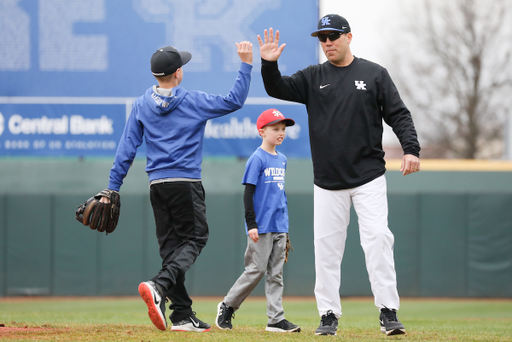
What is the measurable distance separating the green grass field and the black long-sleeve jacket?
1.10 m

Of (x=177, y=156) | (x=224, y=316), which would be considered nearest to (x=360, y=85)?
(x=177, y=156)

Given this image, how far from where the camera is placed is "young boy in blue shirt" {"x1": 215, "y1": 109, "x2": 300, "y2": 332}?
4.37 metres

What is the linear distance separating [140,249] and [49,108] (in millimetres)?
2817

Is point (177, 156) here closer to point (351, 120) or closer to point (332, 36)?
point (351, 120)

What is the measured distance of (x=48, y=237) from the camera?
880cm

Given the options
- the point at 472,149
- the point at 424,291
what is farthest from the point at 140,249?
the point at 472,149

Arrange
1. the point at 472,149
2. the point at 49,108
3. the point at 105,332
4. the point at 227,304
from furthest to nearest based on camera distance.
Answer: the point at 472,149, the point at 49,108, the point at 227,304, the point at 105,332

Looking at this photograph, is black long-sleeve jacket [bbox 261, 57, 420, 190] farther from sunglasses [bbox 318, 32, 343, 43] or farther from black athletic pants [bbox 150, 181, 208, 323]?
black athletic pants [bbox 150, 181, 208, 323]

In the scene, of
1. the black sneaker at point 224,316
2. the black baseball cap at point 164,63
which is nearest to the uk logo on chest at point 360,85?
the black baseball cap at point 164,63

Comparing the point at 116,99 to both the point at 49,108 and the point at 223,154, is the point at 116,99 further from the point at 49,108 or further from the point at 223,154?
the point at 223,154

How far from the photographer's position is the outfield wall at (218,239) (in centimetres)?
878

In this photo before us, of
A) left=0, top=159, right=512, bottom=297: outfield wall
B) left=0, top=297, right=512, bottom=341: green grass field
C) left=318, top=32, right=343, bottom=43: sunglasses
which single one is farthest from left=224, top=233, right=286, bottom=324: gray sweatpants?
left=0, top=159, right=512, bottom=297: outfield wall

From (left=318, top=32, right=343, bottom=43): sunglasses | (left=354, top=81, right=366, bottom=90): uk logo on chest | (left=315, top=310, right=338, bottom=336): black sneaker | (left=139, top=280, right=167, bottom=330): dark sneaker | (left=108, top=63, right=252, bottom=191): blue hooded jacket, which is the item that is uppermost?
(left=318, top=32, right=343, bottom=43): sunglasses

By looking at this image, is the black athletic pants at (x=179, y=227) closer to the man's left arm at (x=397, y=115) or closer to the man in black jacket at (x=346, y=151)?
the man in black jacket at (x=346, y=151)
